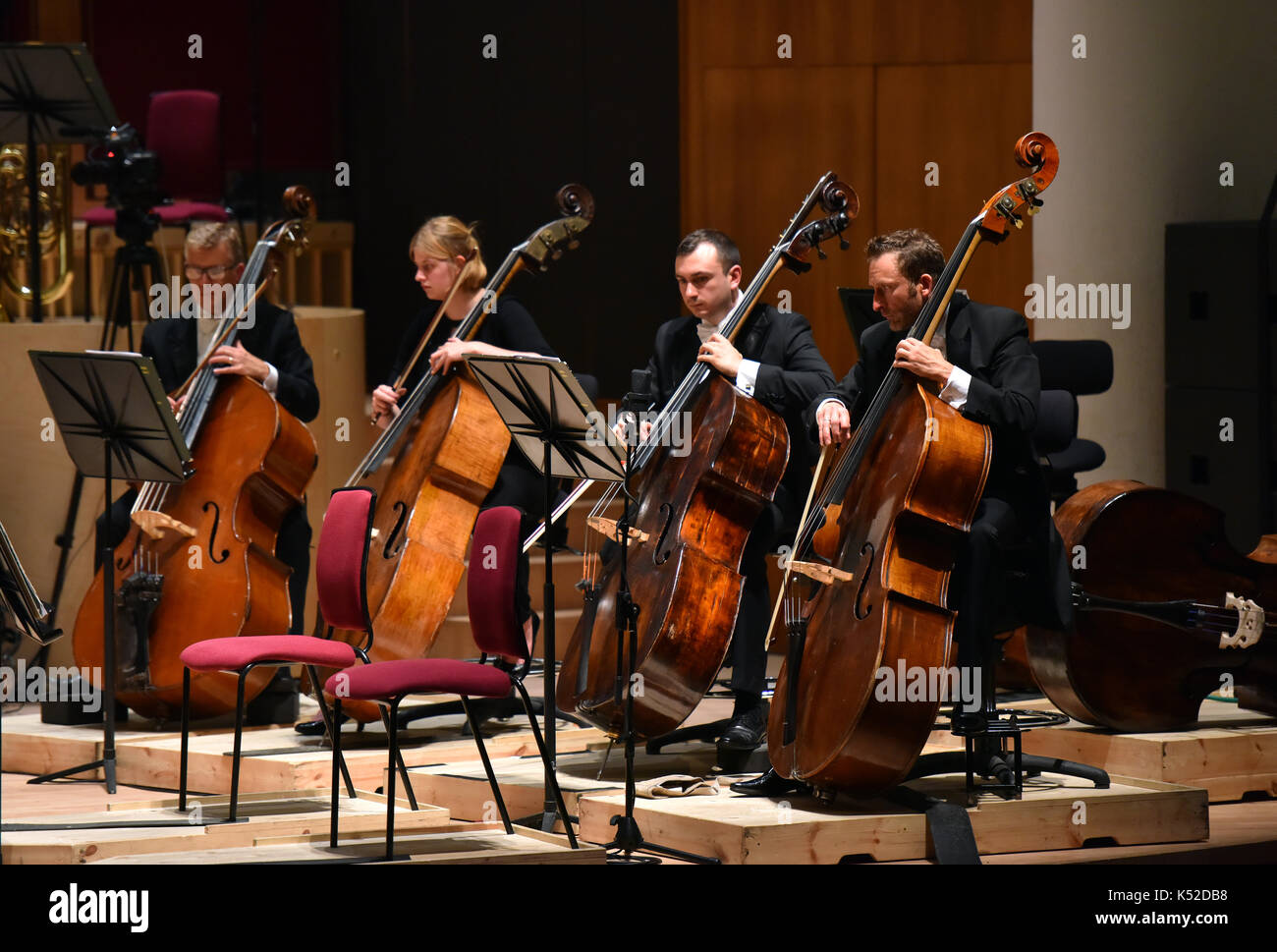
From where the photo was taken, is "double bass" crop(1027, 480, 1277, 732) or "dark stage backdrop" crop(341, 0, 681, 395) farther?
"dark stage backdrop" crop(341, 0, 681, 395)

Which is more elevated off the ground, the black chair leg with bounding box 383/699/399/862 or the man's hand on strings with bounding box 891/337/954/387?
the man's hand on strings with bounding box 891/337/954/387

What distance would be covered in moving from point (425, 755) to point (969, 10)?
3.28 metres

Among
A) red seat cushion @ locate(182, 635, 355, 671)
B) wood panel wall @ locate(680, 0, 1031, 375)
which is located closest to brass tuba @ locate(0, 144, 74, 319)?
wood panel wall @ locate(680, 0, 1031, 375)

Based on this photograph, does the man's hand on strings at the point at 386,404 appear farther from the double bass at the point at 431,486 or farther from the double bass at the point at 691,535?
the double bass at the point at 691,535

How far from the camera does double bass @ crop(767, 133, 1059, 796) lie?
3.96m

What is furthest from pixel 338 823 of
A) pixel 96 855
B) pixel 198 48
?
pixel 198 48

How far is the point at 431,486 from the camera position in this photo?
16.4 ft

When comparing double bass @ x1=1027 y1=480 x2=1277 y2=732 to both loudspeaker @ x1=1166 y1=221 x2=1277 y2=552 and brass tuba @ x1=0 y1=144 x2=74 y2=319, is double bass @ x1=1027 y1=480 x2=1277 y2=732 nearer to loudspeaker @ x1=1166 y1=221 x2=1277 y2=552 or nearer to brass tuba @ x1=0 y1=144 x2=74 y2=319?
loudspeaker @ x1=1166 y1=221 x2=1277 y2=552

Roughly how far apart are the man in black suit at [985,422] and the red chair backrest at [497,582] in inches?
24.1

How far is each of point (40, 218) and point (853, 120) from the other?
9.37ft

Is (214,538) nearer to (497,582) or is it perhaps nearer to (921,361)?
(497,582)

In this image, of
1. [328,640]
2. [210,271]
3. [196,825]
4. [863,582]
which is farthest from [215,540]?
[863,582]

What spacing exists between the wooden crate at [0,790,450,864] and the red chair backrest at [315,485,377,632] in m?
0.42
